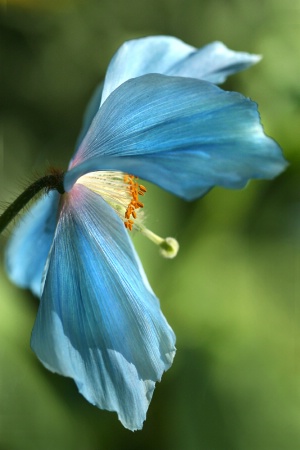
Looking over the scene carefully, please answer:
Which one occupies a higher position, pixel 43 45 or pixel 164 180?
pixel 43 45

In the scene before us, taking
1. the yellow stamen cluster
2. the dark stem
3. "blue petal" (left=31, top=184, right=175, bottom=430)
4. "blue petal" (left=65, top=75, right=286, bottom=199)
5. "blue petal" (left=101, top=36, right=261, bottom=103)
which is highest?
"blue petal" (left=101, top=36, right=261, bottom=103)

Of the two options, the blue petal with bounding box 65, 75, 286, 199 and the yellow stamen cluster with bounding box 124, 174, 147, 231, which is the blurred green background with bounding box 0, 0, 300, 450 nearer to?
the yellow stamen cluster with bounding box 124, 174, 147, 231

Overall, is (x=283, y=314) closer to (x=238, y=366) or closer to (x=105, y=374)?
(x=238, y=366)

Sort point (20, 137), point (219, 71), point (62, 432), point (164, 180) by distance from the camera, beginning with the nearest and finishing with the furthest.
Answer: point (164, 180) < point (219, 71) < point (62, 432) < point (20, 137)

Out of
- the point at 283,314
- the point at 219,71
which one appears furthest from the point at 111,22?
the point at 219,71

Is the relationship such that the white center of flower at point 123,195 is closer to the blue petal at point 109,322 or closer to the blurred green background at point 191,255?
the blue petal at point 109,322

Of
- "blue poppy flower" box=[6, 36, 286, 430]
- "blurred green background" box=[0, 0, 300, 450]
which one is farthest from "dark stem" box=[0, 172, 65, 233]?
"blurred green background" box=[0, 0, 300, 450]
